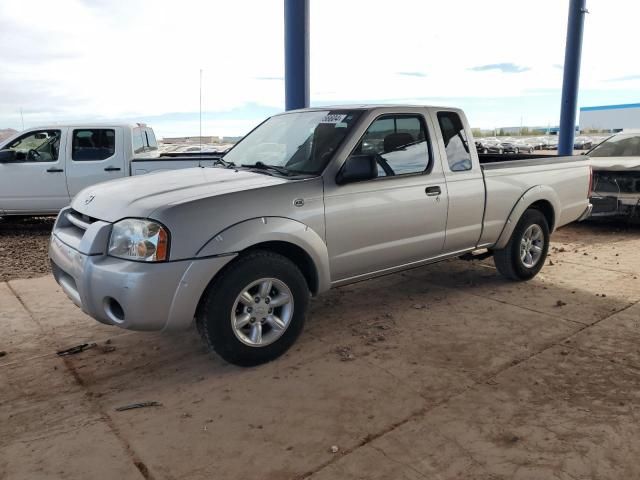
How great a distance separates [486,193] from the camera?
5.25 m

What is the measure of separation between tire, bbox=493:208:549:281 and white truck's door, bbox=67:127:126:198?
6.10m

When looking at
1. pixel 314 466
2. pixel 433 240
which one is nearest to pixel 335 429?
pixel 314 466

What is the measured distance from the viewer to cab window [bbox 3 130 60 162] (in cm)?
895

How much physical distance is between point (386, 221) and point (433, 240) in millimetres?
658

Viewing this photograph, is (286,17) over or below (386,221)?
over

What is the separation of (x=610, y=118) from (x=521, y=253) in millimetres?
90244

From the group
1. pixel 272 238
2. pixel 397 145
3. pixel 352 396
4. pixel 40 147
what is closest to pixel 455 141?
pixel 397 145

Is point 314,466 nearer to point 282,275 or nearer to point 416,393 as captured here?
point 416,393

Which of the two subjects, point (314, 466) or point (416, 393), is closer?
point (314, 466)

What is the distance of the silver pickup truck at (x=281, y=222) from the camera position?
3.42 metres

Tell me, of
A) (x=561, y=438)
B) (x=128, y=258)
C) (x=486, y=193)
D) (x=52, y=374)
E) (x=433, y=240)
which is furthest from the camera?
(x=486, y=193)

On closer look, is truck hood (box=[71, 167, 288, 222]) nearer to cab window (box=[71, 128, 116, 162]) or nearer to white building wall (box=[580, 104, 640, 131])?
cab window (box=[71, 128, 116, 162])

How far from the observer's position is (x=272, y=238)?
3.71m

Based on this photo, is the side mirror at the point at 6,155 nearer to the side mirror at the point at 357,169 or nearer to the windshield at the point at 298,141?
the windshield at the point at 298,141
